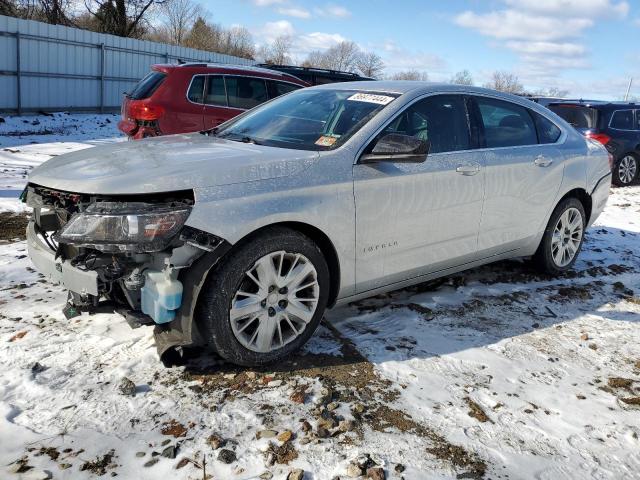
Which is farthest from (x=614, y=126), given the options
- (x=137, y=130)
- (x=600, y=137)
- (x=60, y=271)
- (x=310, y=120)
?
(x=60, y=271)

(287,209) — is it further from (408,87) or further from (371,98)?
(408,87)

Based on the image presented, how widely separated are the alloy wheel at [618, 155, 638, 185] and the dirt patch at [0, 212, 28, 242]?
10555 millimetres

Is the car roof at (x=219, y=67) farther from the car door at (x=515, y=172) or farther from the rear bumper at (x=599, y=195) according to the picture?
the rear bumper at (x=599, y=195)

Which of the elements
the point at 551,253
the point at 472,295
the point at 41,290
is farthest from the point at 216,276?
the point at 551,253

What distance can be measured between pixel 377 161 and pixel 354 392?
140cm

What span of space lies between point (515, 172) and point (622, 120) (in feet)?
26.7

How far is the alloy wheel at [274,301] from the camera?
312cm

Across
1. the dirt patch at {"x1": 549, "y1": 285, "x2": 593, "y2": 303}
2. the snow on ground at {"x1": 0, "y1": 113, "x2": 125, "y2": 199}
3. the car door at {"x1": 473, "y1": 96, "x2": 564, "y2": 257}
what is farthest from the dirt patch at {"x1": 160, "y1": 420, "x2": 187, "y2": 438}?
the snow on ground at {"x1": 0, "y1": 113, "x2": 125, "y2": 199}

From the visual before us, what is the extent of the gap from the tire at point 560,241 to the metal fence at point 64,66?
13.9 meters

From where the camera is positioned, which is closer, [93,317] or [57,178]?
[57,178]

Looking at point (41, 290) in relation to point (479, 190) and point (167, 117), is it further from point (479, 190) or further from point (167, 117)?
point (167, 117)

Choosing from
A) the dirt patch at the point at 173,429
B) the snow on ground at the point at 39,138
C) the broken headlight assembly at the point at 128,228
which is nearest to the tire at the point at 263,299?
the broken headlight assembly at the point at 128,228

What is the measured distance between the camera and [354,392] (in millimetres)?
3100

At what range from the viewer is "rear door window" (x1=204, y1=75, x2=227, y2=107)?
8422 mm
